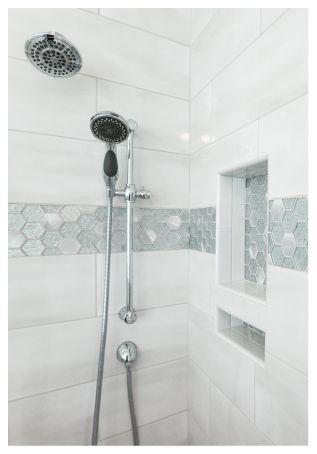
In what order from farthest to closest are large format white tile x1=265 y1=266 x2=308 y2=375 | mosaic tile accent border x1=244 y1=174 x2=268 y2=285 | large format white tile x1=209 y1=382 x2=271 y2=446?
mosaic tile accent border x1=244 y1=174 x2=268 y2=285
large format white tile x1=209 y1=382 x2=271 y2=446
large format white tile x1=265 y1=266 x2=308 y2=375

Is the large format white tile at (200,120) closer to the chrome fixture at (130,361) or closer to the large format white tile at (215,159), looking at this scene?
the large format white tile at (215,159)

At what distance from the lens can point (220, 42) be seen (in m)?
0.84

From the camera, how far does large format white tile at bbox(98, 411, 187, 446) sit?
3.04 ft

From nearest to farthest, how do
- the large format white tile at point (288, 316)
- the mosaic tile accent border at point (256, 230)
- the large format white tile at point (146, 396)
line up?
the large format white tile at point (288, 316), the mosaic tile accent border at point (256, 230), the large format white tile at point (146, 396)

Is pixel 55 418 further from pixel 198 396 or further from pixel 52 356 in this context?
pixel 198 396

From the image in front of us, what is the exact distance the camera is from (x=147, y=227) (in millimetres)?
977

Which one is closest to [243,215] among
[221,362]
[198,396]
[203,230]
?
[203,230]

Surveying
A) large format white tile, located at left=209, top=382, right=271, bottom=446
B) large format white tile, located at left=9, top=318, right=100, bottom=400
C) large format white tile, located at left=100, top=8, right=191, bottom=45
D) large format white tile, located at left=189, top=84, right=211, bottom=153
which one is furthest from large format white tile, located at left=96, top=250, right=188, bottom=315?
large format white tile, located at left=100, top=8, right=191, bottom=45

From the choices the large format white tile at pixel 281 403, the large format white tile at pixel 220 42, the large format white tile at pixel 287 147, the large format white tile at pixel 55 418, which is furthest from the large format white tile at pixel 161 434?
the large format white tile at pixel 220 42

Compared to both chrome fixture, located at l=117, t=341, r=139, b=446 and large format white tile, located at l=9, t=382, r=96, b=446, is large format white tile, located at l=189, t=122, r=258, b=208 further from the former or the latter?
large format white tile, located at l=9, t=382, r=96, b=446

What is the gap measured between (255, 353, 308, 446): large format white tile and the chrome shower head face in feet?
2.59

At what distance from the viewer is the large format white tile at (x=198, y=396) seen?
3.01 ft

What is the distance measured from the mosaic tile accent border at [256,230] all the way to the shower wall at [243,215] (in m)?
0.06

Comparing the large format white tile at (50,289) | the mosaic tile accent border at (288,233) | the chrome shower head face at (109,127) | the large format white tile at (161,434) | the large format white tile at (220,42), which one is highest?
the large format white tile at (220,42)
